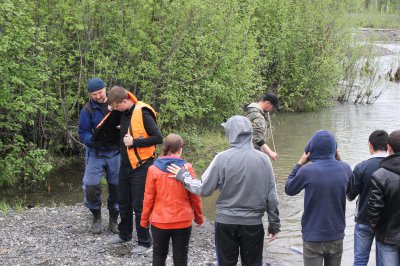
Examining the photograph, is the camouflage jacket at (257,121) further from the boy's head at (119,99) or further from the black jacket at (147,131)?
the boy's head at (119,99)

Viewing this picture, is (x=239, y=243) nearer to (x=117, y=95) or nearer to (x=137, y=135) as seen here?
(x=137, y=135)

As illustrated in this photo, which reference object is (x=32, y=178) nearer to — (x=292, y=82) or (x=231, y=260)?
(x=231, y=260)

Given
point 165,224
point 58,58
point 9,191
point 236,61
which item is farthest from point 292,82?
point 165,224

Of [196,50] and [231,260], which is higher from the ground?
[196,50]

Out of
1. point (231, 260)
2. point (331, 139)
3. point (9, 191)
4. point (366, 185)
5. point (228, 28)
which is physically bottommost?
point (9, 191)

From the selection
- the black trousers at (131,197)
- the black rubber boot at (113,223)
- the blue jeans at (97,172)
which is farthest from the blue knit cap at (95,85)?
the black rubber boot at (113,223)

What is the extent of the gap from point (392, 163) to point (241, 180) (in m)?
1.49

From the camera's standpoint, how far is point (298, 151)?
16047 millimetres

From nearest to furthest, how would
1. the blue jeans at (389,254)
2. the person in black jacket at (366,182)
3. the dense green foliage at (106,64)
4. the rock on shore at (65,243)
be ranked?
1. the blue jeans at (389,254)
2. the person in black jacket at (366,182)
3. the rock on shore at (65,243)
4. the dense green foliage at (106,64)

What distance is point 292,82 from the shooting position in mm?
23516

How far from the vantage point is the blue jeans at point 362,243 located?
5664 millimetres

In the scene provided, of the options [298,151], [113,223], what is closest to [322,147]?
[113,223]

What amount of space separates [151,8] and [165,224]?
878 centimetres

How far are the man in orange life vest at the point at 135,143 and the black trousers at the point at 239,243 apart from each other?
70.0 inches
